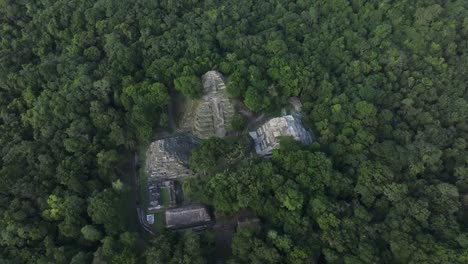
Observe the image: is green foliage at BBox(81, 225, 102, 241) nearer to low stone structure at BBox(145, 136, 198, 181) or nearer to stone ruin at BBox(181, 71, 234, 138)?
low stone structure at BBox(145, 136, 198, 181)

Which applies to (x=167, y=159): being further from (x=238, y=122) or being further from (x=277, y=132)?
(x=277, y=132)

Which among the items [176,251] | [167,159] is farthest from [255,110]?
[176,251]

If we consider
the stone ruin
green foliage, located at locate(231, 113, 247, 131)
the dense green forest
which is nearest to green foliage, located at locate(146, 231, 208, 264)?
the dense green forest

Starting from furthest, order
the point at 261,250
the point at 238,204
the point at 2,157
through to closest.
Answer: the point at 2,157, the point at 238,204, the point at 261,250

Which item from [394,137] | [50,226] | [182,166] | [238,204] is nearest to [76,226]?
[50,226]

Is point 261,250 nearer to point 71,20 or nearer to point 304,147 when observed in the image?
point 304,147

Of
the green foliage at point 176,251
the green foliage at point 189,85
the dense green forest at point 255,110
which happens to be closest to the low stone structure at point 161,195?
the dense green forest at point 255,110

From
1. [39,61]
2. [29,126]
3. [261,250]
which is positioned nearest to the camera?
[261,250]

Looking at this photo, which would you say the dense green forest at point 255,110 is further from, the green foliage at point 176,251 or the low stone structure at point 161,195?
the low stone structure at point 161,195
